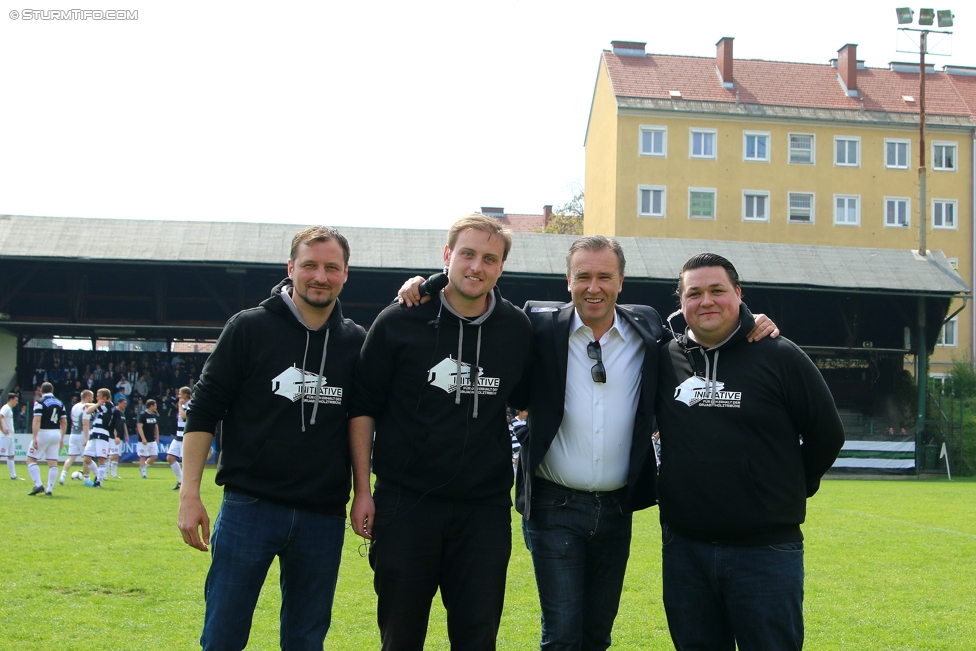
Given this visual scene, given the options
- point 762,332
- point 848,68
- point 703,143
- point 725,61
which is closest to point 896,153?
point 848,68

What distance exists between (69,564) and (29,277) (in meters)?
20.2

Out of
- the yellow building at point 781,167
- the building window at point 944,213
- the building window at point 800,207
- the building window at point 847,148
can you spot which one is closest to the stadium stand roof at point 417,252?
the yellow building at point 781,167

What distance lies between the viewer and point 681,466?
3758mm

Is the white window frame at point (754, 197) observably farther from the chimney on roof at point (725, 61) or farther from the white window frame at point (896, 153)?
the white window frame at point (896, 153)

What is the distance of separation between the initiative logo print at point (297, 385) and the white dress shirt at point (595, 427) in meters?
1.03

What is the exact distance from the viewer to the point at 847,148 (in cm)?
4494

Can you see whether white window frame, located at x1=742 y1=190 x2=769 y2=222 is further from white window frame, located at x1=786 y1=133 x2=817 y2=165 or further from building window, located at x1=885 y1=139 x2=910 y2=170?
building window, located at x1=885 y1=139 x2=910 y2=170

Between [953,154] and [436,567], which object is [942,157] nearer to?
[953,154]

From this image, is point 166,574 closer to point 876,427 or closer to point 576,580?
point 576,580

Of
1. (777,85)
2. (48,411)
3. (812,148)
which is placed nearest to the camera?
(48,411)

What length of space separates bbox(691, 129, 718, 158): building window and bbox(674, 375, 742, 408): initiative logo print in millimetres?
42141

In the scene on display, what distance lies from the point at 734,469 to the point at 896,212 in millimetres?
46164

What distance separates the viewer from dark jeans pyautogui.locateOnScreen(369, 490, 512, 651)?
367 cm

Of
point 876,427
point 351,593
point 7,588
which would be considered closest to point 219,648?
point 351,593
